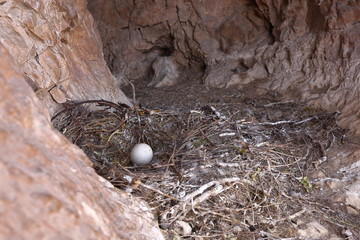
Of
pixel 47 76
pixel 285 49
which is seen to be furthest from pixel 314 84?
pixel 47 76

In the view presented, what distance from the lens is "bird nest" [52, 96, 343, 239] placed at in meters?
1.83

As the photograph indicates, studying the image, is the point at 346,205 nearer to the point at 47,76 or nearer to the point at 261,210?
the point at 261,210

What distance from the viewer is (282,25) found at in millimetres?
4391

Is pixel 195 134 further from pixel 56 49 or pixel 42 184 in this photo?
pixel 42 184

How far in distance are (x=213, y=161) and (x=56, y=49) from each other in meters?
1.77

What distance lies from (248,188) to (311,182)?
1.89 feet

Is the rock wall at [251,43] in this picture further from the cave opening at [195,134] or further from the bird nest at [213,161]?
the bird nest at [213,161]

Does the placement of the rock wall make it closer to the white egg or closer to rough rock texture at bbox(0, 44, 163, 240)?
the white egg

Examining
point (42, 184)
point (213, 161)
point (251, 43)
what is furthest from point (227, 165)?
point (251, 43)

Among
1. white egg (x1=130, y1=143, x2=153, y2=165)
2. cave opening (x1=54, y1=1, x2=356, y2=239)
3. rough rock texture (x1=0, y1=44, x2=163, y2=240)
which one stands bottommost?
cave opening (x1=54, y1=1, x2=356, y2=239)

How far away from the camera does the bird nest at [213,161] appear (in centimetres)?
183

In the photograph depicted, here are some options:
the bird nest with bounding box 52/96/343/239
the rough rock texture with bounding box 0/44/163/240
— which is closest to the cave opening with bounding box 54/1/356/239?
the bird nest with bounding box 52/96/343/239

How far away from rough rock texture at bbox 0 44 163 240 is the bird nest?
0.43 metres

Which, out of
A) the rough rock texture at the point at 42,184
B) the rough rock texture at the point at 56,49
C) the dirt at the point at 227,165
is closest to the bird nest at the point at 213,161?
the dirt at the point at 227,165
